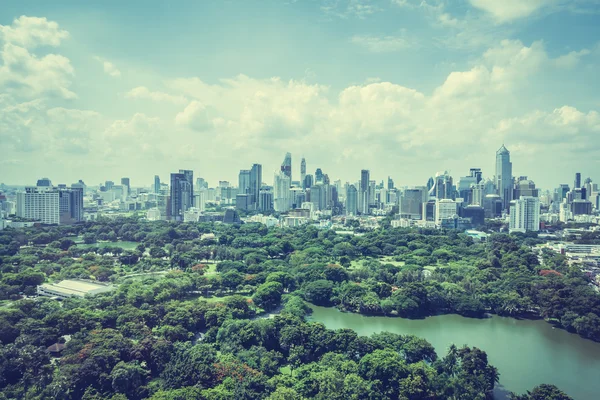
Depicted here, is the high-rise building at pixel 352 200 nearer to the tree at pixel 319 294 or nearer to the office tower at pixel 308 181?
the office tower at pixel 308 181

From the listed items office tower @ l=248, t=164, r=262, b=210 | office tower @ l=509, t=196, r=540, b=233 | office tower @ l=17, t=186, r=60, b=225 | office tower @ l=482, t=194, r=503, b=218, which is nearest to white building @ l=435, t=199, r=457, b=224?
office tower @ l=509, t=196, r=540, b=233

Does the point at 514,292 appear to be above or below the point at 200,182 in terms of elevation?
below

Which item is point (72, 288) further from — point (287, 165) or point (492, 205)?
point (287, 165)

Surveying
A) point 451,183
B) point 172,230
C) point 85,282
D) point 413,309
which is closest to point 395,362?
point 413,309

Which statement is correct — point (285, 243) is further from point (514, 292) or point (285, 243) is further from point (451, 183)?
point (451, 183)

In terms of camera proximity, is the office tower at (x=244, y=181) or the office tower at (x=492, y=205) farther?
the office tower at (x=244, y=181)

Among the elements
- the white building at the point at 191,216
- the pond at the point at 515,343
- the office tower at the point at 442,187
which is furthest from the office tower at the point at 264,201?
the pond at the point at 515,343

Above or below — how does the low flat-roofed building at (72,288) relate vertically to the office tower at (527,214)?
below
